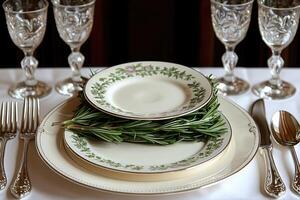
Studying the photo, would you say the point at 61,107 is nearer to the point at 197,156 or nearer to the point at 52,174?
the point at 52,174

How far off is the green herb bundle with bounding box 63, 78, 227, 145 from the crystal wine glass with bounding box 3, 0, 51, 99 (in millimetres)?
250

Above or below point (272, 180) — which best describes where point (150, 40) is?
below

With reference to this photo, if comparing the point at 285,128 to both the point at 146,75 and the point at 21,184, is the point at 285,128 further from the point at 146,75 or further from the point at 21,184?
the point at 21,184

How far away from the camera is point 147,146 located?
810mm

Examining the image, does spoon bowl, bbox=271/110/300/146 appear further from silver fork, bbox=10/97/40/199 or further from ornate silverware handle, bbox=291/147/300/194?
silver fork, bbox=10/97/40/199

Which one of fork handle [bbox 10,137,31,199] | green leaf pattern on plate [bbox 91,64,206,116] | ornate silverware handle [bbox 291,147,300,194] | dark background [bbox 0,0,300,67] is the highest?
green leaf pattern on plate [bbox 91,64,206,116]

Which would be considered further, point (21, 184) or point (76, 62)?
point (76, 62)

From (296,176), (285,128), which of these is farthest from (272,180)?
(285,128)

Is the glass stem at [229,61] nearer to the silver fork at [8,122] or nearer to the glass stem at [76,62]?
the glass stem at [76,62]

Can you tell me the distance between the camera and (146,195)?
72 centimetres

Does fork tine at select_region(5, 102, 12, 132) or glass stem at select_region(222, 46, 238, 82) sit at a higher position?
fork tine at select_region(5, 102, 12, 132)

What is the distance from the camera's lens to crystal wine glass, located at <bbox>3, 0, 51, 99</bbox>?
3.37 ft

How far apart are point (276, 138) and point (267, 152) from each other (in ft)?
0.17

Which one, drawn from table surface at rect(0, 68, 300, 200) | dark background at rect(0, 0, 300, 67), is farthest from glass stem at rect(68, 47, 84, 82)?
dark background at rect(0, 0, 300, 67)
